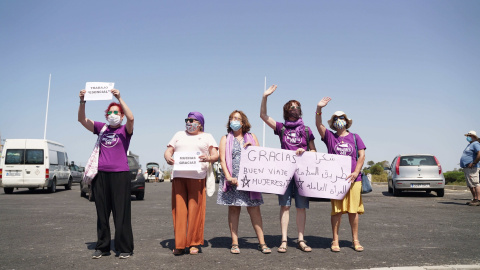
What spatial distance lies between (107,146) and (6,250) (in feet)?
7.24

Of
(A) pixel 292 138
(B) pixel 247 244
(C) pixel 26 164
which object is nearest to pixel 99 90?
(A) pixel 292 138

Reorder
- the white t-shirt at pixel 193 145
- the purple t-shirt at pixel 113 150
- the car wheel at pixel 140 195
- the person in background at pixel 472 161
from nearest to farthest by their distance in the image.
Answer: the purple t-shirt at pixel 113 150, the white t-shirt at pixel 193 145, the person in background at pixel 472 161, the car wheel at pixel 140 195

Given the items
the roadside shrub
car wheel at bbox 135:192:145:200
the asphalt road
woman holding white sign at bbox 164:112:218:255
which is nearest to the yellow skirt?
the asphalt road

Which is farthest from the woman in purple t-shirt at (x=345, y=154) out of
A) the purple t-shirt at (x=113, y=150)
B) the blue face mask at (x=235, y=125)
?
Answer: the purple t-shirt at (x=113, y=150)

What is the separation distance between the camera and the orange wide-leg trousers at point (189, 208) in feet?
19.2

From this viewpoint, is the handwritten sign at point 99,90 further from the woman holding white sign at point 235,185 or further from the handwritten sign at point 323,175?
the handwritten sign at point 323,175

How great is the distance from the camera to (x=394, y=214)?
1104cm

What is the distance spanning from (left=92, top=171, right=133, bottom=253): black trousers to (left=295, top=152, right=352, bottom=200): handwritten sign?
94.2 inches

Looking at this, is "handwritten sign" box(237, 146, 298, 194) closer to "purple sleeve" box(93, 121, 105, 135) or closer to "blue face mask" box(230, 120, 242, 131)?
"blue face mask" box(230, 120, 242, 131)

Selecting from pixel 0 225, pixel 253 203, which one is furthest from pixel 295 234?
pixel 0 225

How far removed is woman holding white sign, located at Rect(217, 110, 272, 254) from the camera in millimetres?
5914

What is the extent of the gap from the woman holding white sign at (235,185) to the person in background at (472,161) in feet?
31.2

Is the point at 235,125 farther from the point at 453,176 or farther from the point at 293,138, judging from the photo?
the point at 453,176

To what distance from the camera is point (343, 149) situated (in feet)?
20.3
